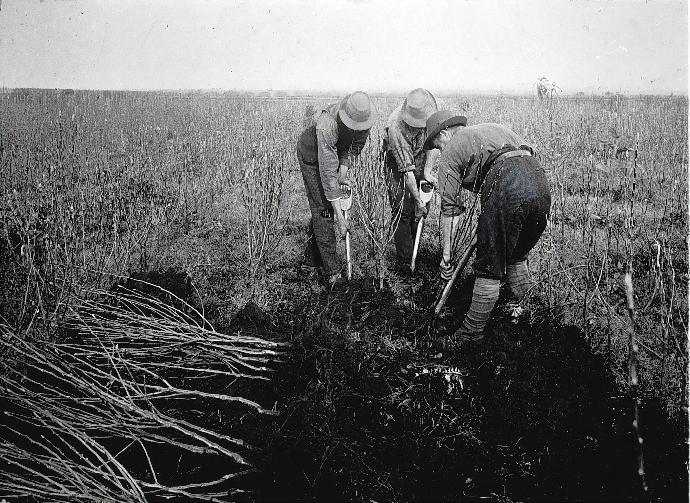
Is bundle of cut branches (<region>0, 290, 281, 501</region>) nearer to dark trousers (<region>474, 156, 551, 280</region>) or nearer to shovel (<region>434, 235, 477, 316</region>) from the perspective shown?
shovel (<region>434, 235, 477, 316</region>)

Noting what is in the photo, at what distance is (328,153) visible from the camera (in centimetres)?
334

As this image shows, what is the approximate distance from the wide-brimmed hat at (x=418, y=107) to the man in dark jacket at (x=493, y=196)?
112 cm

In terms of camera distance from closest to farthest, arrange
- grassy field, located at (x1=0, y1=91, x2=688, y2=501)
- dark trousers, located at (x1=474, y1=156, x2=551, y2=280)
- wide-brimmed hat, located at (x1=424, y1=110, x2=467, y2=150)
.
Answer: grassy field, located at (x1=0, y1=91, x2=688, y2=501), dark trousers, located at (x1=474, y1=156, x2=551, y2=280), wide-brimmed hat, located at (x1=424, y1=110, x2=467, y2=150)

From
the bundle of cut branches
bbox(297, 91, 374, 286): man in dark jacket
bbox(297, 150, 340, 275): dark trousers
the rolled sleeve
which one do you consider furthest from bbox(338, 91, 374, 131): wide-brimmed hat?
the bundle of cut branches

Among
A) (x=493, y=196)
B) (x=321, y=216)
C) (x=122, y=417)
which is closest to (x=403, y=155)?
(x=321, y=216)

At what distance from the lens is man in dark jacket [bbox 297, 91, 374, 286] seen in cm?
332

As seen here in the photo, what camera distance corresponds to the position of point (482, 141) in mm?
2398

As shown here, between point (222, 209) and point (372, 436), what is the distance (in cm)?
461

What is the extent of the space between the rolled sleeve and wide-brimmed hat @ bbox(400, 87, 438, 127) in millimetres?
644

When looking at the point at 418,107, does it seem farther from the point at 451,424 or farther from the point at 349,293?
the point at 451,424

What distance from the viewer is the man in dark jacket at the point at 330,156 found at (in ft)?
10.9

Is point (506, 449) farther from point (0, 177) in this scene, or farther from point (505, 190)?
point (0, 177)

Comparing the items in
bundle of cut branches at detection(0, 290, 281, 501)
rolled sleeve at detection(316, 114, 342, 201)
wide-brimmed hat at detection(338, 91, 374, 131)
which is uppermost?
wide-brimmed hat at detection(338, 91, 374, 131)

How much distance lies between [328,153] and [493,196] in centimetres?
143
